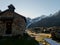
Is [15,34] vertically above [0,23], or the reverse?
[0,23]

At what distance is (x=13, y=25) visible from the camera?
29.2 m

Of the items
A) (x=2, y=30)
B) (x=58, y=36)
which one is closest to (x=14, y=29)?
(x=2, y=30)

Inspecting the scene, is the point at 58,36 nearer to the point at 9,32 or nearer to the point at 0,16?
the point at 9,32

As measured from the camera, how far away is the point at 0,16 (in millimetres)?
29203

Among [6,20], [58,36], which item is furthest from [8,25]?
[58,36]

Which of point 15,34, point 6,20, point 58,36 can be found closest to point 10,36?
point 15,34

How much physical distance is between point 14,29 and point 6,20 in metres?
2.69

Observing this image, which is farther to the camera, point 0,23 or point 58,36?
point 0,23

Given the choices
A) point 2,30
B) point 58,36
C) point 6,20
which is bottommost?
point 58,36

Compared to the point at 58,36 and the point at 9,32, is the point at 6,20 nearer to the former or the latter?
the point at 9,32

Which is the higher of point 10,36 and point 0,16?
point 0,16

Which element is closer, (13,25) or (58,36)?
(58,36)

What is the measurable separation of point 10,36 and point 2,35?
5.91 ft

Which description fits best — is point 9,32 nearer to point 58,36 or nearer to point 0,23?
point 0,23
